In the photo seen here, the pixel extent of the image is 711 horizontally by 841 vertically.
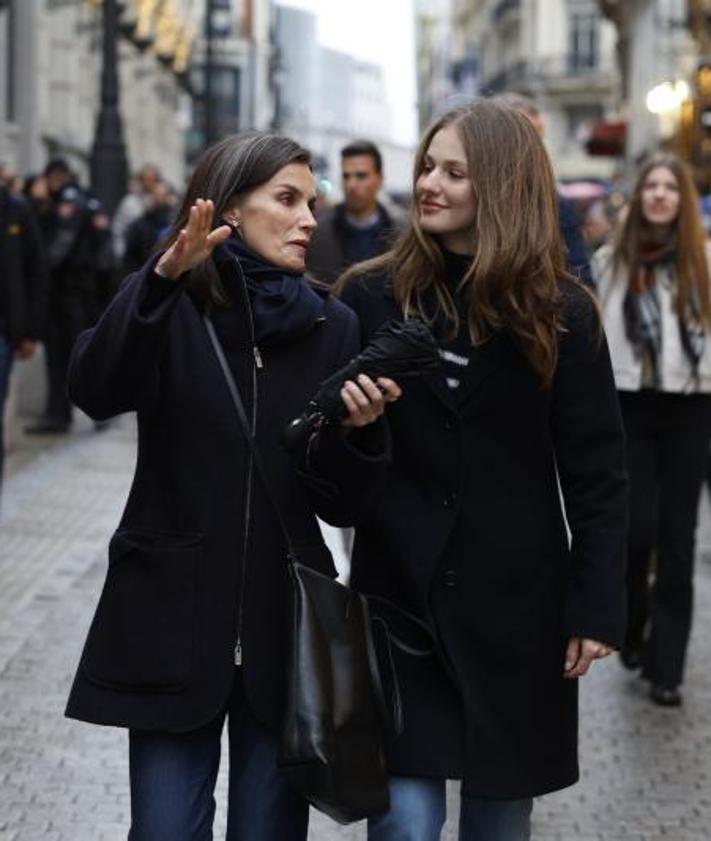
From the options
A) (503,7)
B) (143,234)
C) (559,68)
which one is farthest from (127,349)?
(503,7)

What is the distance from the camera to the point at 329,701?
3.45 m

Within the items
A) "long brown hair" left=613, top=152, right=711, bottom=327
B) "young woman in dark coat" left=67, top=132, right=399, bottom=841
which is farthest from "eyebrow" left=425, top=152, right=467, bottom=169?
"long brown hair" left=613, top=152, right=711, bottom=327

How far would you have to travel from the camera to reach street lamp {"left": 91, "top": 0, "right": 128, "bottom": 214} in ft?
74.4

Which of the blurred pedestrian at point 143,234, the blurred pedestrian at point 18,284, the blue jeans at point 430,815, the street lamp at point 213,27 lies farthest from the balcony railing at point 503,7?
the blue jeans at point 430,815

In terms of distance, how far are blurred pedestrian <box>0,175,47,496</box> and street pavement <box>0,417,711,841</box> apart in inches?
38.9

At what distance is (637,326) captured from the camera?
7066mm

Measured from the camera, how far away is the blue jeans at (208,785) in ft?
11.7

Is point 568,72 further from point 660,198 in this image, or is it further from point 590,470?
point 590,470

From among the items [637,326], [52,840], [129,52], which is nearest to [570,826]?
[52,840]

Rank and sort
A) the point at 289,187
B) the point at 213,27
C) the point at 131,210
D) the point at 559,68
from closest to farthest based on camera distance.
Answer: the point at 289,187 < the point at 131,210 < the point at 213,27 < the point at 559,68

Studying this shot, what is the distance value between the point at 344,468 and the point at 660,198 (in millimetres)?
3801

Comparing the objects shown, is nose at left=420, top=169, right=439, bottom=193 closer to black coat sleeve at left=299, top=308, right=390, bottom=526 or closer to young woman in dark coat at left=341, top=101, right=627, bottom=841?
young woman in dark coat at left=341, top=101, right=627, bottom=841

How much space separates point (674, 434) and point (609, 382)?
314cm

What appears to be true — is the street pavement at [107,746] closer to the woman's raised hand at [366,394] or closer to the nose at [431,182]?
the woman's raised hand at [366,394]
